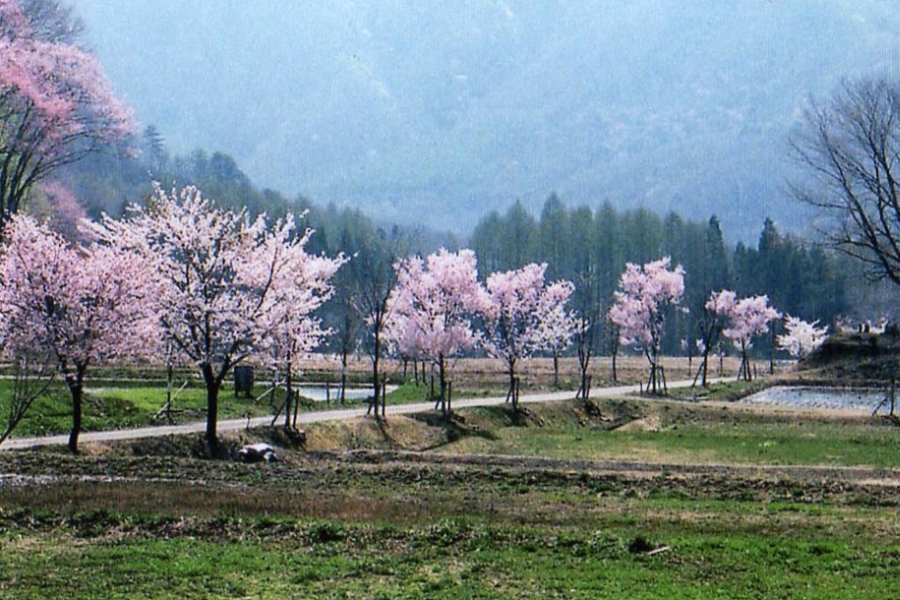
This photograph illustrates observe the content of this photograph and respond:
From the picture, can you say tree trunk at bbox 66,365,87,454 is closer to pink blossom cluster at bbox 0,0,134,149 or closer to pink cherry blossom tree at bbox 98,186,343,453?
pink cherry blossom tree at bbox 98,186,343,453

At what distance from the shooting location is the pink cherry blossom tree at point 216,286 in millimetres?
31047

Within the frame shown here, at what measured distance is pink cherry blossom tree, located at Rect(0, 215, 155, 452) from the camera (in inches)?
1070

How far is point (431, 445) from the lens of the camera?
130 ft

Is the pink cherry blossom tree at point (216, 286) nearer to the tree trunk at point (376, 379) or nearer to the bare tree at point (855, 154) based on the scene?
Result: the tree trunk at point (376, 379)

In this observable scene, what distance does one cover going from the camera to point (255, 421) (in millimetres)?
37906

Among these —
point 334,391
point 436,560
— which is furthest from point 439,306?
point 436,560

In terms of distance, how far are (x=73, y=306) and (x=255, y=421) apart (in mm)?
11618

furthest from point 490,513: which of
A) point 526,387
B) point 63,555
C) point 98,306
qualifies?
point 526,387

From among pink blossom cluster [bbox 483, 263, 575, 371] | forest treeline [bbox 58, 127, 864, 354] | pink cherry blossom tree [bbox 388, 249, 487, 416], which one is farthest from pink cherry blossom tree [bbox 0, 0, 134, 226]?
forest treeline [bbox 58, 127, 864, 354]

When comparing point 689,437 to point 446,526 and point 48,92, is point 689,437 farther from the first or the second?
point 48,92

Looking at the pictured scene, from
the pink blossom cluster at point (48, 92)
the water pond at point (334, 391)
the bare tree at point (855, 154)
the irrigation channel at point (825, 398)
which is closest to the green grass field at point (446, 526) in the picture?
the bare tree at point (855, 154)

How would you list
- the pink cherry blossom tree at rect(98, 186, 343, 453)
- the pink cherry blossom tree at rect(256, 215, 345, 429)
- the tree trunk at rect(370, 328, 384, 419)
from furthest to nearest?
the tree trunk at rect(370, 328, 384, 419) < the pink cherry blossom tree at rect(256, 215, 345, 429) < the pink cherry blossom tree at rect(98, 186, 343, 453)

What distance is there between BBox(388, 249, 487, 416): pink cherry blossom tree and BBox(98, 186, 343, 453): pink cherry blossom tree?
604 inches

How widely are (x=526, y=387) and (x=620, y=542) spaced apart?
49.9 m
